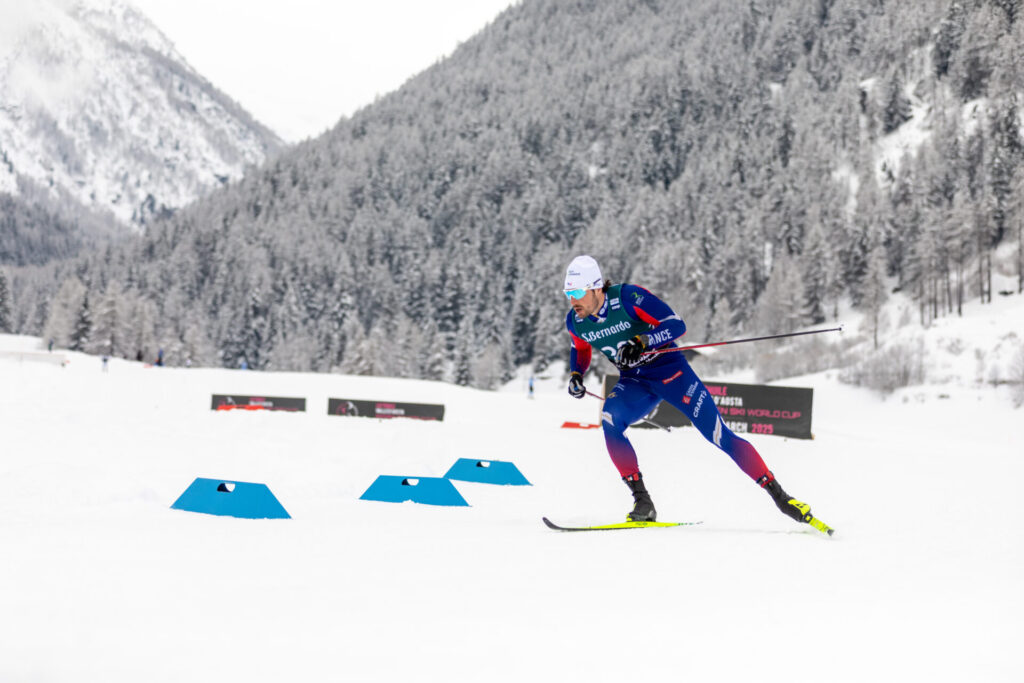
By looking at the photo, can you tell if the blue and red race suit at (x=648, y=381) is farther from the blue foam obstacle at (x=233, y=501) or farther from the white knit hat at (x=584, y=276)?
the blue foam obstacle at (x=233, y=501)

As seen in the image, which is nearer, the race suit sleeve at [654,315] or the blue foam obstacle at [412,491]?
the race suit sleeve at [654,315]

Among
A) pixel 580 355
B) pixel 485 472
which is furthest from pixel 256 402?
pixel 580 355

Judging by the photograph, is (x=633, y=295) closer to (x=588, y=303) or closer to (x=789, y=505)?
(x=588, y=303)

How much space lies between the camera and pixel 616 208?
402ft

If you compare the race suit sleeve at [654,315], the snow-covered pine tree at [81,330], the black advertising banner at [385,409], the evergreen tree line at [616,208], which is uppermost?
the evergreen tree line at [616,208]

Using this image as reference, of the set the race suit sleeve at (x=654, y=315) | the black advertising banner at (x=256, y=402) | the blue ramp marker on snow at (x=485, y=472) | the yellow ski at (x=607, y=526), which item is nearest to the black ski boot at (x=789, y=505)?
the yellow ski at (x=607, y=526)

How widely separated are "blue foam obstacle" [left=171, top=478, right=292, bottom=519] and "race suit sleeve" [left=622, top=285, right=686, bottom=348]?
9.08 ft

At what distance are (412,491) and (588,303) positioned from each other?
2294mm

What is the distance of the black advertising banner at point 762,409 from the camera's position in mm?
18500

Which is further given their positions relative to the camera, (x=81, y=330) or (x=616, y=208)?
(x=616, y=208)

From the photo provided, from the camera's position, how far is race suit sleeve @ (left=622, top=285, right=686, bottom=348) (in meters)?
4.97

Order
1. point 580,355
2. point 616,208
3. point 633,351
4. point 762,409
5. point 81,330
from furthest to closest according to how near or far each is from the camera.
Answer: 1. point 616,208
2. point 81,330
3. point 762,409
4. point 580,355
5. point 633,351

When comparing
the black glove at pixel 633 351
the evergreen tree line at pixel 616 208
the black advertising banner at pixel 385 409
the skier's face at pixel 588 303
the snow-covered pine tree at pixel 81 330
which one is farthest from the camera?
the evergreen tree line at pixel 616 208

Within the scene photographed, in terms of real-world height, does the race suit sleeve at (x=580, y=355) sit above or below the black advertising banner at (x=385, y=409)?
above
